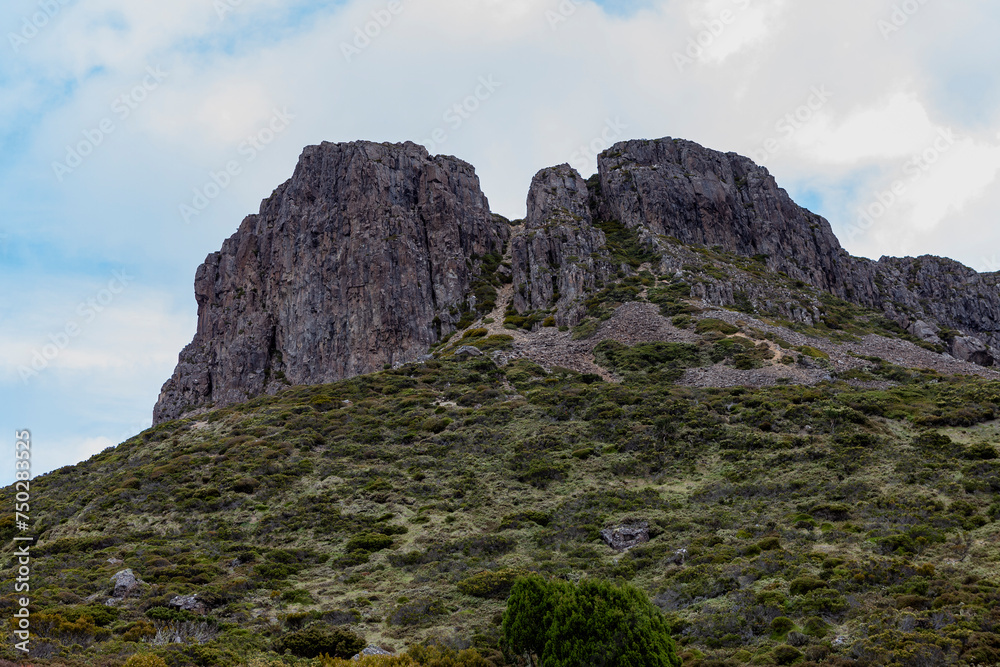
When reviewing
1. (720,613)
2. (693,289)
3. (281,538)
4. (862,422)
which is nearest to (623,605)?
(720,613)

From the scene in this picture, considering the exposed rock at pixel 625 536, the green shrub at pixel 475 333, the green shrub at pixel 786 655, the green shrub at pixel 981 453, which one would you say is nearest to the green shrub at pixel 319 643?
the exposed rock at pixel 625 536

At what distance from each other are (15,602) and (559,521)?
23546mm

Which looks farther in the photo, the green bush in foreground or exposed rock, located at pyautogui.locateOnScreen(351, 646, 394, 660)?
exposed rock, located at pyautogui.locateOnScreen(351, 646, 394, 660)

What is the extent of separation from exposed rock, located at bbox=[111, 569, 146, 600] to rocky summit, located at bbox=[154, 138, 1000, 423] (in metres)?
52.5

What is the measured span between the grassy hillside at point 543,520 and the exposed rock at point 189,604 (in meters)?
0.29

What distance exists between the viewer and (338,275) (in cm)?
8750

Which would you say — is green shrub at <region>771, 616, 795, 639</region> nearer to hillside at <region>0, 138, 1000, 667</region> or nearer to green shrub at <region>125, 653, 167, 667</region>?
hillside at <region>0, 138, 1000, 667</region>

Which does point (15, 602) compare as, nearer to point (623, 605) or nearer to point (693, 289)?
point (623, 605)

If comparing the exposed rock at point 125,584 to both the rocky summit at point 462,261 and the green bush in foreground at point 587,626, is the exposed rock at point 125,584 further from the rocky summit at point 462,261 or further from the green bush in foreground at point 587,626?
the rocky summit at point 462,261

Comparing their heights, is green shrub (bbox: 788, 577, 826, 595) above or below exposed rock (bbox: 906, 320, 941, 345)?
below

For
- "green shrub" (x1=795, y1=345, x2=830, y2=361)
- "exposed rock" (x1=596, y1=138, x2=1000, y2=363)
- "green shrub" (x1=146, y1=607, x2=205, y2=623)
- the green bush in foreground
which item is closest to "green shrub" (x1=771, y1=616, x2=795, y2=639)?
the green bush in foreground

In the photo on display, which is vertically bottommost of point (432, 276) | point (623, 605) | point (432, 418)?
point (623, 605)

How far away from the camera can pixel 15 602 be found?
2436 cm

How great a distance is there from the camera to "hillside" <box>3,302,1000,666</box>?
22562 millimetres
